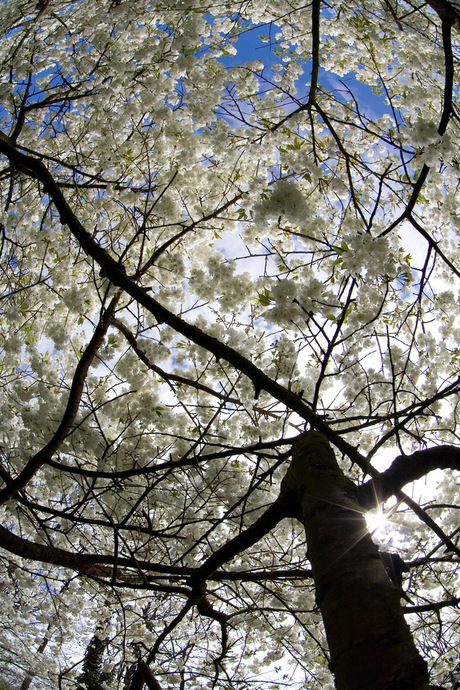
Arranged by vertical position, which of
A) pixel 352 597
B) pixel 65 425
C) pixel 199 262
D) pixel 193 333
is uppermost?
pixel 199 262

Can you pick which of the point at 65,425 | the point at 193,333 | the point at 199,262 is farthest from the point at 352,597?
the point at 199,262

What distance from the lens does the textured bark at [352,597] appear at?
773mm

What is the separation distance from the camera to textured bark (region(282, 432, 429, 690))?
30.4 inches

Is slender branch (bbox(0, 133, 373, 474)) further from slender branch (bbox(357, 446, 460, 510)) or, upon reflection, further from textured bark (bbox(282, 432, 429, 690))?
textured bark (bbox(282, 432, 429, 690))

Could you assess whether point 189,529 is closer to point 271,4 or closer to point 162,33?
point 162,33

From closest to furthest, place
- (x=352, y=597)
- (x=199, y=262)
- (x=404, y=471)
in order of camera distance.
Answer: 1. (x=352, y=597)
2. (x=404, y=471)
3. (x=199, y=262)

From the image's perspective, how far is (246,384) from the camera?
3.98m

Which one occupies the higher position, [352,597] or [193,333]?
[193,333]

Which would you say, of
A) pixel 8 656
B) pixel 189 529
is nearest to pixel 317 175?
pixel 189 529

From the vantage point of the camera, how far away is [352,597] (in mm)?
920

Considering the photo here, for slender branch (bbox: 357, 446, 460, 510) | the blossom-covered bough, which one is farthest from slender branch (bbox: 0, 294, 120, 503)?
slender branch (bbox: 357, 446, 460, 510)

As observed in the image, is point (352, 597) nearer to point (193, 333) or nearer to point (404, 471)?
point (404, 471)

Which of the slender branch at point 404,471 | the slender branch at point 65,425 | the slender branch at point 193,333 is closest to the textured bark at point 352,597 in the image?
the slender branch at point 404,471

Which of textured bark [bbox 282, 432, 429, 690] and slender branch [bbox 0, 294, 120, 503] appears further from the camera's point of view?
slender branch [bbox 0, 294, 120, 503]
